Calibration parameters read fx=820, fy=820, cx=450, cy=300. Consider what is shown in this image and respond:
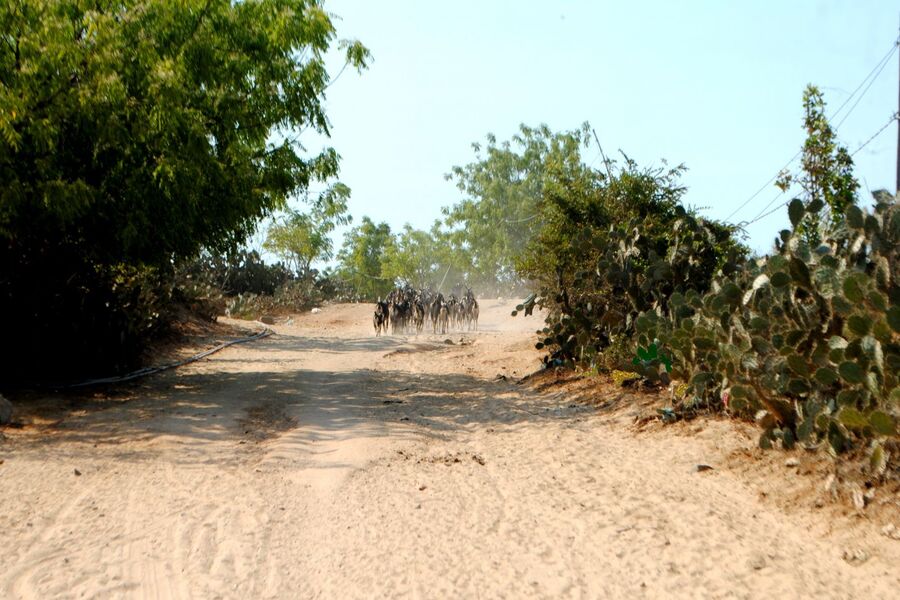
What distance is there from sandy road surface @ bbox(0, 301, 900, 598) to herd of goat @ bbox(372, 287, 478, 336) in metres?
18.7

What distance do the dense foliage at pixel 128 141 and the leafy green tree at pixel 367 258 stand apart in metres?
61.0

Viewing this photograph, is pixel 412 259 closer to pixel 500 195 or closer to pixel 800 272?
pixel 500 195

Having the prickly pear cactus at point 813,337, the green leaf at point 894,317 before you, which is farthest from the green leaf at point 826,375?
the green leaf at point 894,317

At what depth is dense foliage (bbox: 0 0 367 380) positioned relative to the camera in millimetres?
9875

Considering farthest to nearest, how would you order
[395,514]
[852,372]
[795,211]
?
[795,211] → [395,514] → [852,372]

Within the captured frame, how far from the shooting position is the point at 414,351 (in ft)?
70.3

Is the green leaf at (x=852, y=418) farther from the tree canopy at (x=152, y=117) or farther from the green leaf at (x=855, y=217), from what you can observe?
the tree canopy at (x=152, y=117)

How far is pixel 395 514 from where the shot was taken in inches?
241

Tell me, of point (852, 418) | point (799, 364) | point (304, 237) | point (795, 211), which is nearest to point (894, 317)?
point (852, 418)

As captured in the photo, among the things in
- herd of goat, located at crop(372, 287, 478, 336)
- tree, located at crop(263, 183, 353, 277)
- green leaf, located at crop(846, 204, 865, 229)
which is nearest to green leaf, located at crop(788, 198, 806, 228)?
green leaf, located at crop(846, 204, 865, 229)

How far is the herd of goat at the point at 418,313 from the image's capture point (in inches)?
1176

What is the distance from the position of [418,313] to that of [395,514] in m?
24.4

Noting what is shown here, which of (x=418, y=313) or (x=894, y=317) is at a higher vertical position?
(x=894, y=317)

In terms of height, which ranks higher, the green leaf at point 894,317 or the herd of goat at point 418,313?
the green leaf at point 894,317
